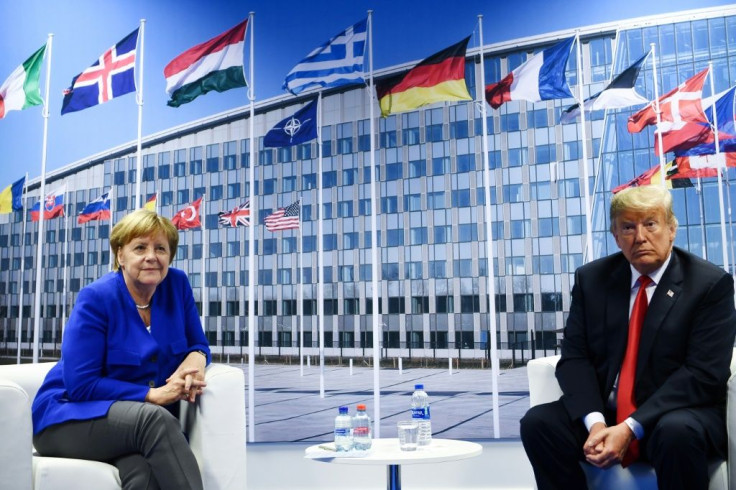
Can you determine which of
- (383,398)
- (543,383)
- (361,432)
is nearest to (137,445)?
(361,432)

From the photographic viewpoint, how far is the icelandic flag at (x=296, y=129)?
5141mm

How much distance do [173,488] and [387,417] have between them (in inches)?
123

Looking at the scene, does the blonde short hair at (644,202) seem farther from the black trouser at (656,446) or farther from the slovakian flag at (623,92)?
the slovakian flag at (623,92)

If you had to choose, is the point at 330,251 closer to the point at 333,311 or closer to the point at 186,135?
the point at 333,311

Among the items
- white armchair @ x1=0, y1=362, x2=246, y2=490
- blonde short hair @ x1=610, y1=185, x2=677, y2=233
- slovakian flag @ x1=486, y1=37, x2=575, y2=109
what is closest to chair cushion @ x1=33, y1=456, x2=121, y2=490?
white armchair @ x1=0, y1=362, x2=246, y2=490

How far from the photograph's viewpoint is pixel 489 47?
463cm

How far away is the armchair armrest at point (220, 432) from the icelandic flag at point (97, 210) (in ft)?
11.4

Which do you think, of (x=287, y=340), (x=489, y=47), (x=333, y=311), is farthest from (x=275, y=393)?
(x=489, y=47)

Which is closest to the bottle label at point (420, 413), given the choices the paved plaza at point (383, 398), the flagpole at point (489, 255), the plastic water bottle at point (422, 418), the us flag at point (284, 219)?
the plastic water bottle at point (422, 418)

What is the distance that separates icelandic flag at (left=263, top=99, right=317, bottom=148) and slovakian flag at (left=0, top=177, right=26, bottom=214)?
6.03 feet

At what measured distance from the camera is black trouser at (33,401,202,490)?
74.6 inches

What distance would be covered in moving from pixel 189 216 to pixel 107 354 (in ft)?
11.7

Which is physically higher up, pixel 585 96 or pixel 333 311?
pixel 585 96

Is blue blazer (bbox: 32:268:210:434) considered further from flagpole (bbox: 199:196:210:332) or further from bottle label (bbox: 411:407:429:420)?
flagpole (bbox: 199:196:210:332)
